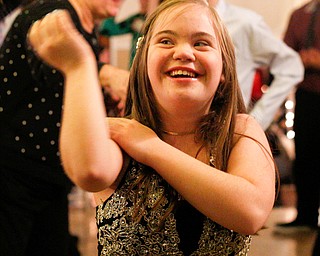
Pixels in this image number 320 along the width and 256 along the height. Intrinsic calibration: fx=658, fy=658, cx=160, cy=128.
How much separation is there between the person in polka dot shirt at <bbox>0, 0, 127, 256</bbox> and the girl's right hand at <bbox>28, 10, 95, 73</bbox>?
0.87 meters

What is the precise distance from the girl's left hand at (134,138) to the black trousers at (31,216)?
94 cm

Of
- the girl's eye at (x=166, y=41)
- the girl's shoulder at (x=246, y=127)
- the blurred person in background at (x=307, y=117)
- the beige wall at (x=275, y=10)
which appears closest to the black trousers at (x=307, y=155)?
the blurred person in background at (x=307, y=117)

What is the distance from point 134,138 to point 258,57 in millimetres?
1462

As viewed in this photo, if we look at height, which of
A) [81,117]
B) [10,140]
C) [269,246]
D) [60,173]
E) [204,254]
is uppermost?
[81,117]

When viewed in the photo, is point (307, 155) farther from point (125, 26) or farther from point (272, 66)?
point (125, 26)

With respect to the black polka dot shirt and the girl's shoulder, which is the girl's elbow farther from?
the black polka dot shirt

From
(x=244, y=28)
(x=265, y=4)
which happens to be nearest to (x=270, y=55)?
(x=244, y=28)

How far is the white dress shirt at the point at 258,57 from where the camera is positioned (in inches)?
92.0

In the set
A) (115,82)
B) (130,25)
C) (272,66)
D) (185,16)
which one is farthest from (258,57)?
(185,16)

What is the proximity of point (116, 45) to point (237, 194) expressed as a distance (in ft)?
13.2

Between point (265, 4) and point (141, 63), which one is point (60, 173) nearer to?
point (141, 63)

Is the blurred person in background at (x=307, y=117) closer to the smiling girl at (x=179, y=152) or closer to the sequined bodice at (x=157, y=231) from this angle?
the smiling girl at (x=179, y=152)

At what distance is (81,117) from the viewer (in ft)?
2.96

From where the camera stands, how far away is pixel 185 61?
1.06 metres
